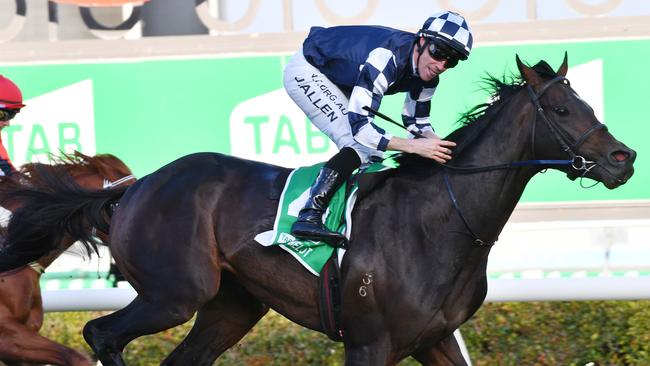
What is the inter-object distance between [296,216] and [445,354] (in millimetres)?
765

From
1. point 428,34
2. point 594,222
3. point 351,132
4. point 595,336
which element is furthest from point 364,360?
point 594,222

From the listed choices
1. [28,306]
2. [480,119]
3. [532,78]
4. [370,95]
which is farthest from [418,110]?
[28,306]

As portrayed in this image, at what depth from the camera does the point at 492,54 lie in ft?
21.5

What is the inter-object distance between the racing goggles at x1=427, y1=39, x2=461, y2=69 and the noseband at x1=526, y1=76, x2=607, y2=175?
29 cm

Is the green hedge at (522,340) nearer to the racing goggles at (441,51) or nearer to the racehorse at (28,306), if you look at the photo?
the racehorse at (28,306)

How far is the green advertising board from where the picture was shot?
6.49 m

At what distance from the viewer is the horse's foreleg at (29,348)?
15.9ft

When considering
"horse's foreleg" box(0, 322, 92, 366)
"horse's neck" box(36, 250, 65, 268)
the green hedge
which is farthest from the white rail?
Result: "horse's foreleg" box(0, 322, 92, 366)

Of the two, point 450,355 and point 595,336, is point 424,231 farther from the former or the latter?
point 595,336

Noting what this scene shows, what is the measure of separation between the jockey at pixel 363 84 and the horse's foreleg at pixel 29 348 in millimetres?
1185

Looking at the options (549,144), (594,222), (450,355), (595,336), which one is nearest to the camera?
(549,144)

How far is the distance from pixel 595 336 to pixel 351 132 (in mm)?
1690

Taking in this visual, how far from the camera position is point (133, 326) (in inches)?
178

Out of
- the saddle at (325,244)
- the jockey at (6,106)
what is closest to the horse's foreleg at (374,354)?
the saddle at (325,244)
